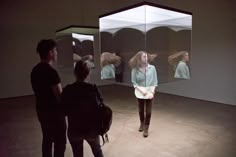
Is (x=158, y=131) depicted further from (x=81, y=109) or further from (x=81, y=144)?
(x=81, y=109)

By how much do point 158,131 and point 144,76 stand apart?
0.98 meters

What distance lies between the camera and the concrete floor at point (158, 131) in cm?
281

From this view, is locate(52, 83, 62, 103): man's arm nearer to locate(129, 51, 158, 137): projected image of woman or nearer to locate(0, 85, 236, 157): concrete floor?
locate(0, 85, 236, 157): concrete floor

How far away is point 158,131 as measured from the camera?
3533 mm

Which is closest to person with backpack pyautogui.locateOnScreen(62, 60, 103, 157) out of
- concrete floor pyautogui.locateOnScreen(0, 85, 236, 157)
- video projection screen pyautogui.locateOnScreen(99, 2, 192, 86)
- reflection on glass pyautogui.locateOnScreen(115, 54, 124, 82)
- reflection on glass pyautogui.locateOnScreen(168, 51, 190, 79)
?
concrete floor pyautogui.locateOnScreen(0, 85, 236, 157)

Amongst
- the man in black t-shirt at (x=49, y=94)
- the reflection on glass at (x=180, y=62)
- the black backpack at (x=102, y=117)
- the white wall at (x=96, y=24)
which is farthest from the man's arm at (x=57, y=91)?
the white wall at (x=96, y=24)

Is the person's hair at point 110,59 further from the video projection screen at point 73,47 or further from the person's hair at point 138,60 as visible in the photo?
the video projection screen at point 73,47

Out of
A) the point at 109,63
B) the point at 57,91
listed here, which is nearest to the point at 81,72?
the point at 57,91

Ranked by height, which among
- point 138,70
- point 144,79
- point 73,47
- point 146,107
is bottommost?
point 146,107

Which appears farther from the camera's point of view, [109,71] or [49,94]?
[109,71]

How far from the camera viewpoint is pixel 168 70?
3.96 m

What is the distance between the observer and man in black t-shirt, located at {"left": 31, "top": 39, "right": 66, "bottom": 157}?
1.71 meters

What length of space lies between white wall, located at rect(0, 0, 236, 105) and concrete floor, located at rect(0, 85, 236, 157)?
1.75ft

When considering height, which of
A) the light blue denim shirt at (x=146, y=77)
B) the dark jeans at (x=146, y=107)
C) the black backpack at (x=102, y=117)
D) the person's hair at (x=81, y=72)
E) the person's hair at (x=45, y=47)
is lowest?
the dark jeans at (x=146, y=107)
